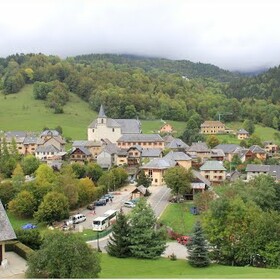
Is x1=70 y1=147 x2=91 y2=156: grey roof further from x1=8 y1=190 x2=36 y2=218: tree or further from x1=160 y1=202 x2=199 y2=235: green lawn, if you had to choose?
x1=8 y1=190 x2=36 y2=218: tree

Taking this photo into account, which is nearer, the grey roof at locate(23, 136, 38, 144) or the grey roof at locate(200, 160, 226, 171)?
the grey roof at locate(200, 160, 226, 171)

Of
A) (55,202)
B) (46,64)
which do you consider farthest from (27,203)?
(46,64)

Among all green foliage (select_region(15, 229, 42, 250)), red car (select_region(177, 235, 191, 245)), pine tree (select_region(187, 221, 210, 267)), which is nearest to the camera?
pine tree (select_region(187, 221, 210, 267))

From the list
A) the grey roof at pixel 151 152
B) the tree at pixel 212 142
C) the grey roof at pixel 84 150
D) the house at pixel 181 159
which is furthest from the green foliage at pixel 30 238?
the tree at pixel 212 142

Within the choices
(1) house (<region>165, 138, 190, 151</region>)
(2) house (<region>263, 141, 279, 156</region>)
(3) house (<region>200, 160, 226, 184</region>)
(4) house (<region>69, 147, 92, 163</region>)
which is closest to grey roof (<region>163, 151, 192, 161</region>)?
(3) house (<region>200, 160, 226, 184</region>)

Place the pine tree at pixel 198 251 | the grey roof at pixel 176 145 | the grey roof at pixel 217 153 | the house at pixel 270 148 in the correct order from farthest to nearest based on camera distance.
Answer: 1. the house at pixel 270 148
2. the grey roof at pixel 176 145
3. the grey roof at pixel 217 153
4. the pine tree at pixel 198 251

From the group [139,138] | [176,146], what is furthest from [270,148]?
[139,138]

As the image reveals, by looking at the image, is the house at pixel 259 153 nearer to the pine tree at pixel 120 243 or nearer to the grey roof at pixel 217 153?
the grey roof at pixel 217 153
